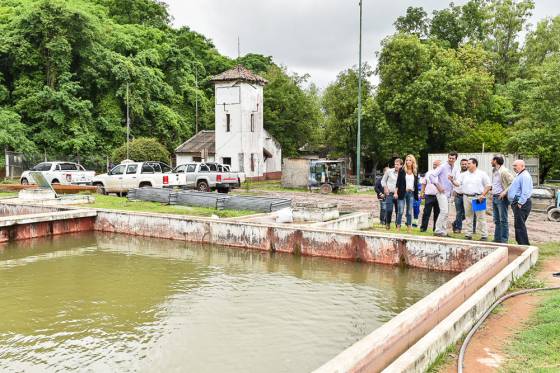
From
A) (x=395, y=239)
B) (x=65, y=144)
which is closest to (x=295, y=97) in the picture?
(x=65, y=144)

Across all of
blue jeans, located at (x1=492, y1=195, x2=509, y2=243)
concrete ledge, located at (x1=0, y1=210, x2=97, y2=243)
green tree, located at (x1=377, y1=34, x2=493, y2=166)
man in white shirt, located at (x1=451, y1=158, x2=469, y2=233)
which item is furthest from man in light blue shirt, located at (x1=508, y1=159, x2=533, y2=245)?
green tree, located at (x1=377, y1=34, x2=493, y2=166)

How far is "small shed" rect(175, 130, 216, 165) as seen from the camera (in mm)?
39750

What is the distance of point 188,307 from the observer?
27.0 ft

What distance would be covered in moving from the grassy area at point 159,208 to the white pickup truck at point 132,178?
3.21 meters

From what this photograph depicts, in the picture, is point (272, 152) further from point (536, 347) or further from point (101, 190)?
point (536, 347)

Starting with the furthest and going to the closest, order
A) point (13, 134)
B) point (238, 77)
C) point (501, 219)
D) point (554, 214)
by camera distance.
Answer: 1. point (238, 77)
2. point (13, 134)
3. point (554, 214)
4. point (501, 219)

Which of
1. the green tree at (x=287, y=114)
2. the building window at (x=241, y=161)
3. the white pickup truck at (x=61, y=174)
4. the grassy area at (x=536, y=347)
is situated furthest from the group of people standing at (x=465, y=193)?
Result: the green tree at (x=287, y=114)

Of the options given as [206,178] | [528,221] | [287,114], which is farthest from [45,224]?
[287,114]

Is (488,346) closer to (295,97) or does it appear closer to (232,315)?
(232,315)

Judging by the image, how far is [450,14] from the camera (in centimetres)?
5184

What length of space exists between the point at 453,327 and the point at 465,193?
6.31 m

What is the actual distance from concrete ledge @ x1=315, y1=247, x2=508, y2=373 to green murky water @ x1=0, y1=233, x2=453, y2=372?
3.57ft

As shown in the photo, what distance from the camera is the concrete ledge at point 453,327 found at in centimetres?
Result: 468

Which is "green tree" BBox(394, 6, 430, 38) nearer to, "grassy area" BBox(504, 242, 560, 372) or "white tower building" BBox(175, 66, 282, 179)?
"white tower building" BBox(175, 66, 282, 179)
